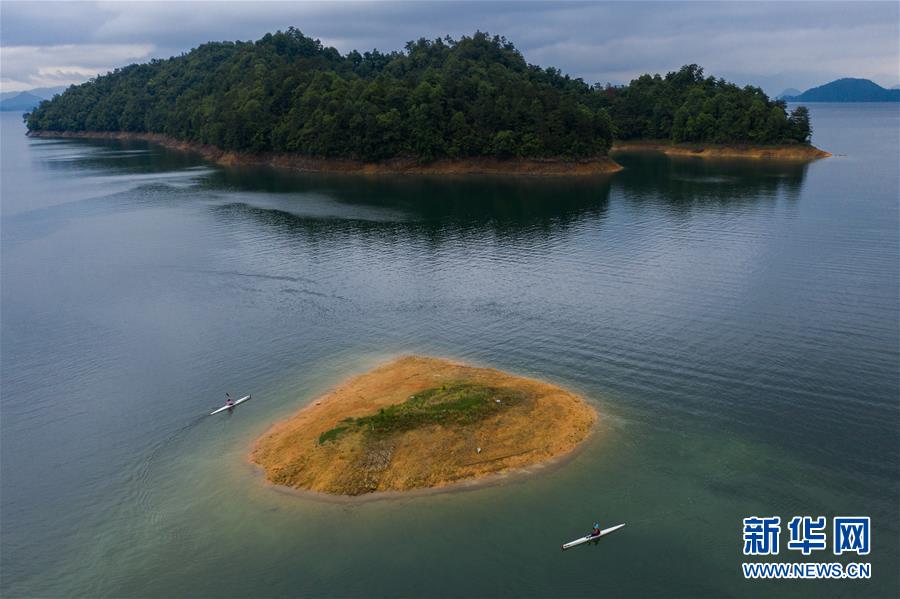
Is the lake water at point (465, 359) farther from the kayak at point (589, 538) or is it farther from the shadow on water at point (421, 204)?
the shadow on water at point (421, 204)

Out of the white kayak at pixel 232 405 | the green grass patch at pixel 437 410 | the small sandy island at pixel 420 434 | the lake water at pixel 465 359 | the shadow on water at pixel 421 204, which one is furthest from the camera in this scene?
the shadow on water at pixel 421 204

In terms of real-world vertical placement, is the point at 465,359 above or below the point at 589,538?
above

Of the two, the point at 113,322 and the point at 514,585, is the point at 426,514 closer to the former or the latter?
the point at 514,585

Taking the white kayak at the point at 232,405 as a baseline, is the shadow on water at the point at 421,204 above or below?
above

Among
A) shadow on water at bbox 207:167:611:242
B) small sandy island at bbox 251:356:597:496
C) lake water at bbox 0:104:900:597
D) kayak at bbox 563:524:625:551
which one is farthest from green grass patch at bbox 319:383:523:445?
shadow on water at bbox 207:167:611:242

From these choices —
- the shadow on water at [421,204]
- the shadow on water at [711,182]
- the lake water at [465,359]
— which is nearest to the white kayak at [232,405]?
Answer: the lake water at [465,359]

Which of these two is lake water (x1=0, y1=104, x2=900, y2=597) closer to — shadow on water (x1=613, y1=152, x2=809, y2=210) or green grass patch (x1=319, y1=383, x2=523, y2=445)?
green grass patch (x1=319, y1=383, x2=523, y2=445)

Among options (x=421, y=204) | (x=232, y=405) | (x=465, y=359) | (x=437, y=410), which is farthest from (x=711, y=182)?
(x=232, y=405)

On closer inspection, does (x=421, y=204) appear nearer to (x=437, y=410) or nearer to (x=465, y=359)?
(x=465, y=359)

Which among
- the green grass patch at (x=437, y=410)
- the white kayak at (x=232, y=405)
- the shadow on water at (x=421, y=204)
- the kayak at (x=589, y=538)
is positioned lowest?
the kayak at (x=589, y=538)
